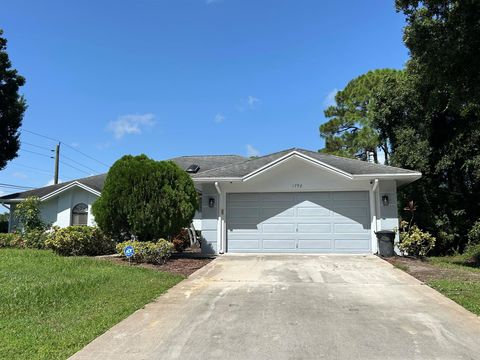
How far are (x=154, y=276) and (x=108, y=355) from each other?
5.25 m

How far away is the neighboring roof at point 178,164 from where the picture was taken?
71.3 ft

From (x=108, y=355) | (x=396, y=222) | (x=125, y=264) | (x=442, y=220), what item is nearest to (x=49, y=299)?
(x=108, y=355)

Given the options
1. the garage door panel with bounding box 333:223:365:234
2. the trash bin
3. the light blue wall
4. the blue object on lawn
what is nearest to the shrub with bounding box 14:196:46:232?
the light blue wall

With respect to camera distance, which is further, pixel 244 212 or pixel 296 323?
pixel 244 212

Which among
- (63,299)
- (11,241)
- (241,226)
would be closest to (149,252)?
(241,226)

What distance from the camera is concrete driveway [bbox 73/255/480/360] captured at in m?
5.15

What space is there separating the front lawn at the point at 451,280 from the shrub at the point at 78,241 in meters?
10.0

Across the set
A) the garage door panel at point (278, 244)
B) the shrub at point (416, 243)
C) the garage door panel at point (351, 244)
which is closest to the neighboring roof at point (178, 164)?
the garage door panel at point (278, 244)

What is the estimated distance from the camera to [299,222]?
1543 cm

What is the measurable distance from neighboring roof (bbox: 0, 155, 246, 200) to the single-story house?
7.93 metres

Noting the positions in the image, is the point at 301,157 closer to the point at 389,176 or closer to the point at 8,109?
the point at 389,176

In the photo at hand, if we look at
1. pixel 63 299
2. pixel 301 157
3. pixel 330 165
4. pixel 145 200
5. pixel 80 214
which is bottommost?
pixel 63 299

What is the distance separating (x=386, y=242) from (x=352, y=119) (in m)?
20.2

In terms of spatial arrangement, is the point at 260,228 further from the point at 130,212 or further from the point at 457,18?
the point at 457,18
